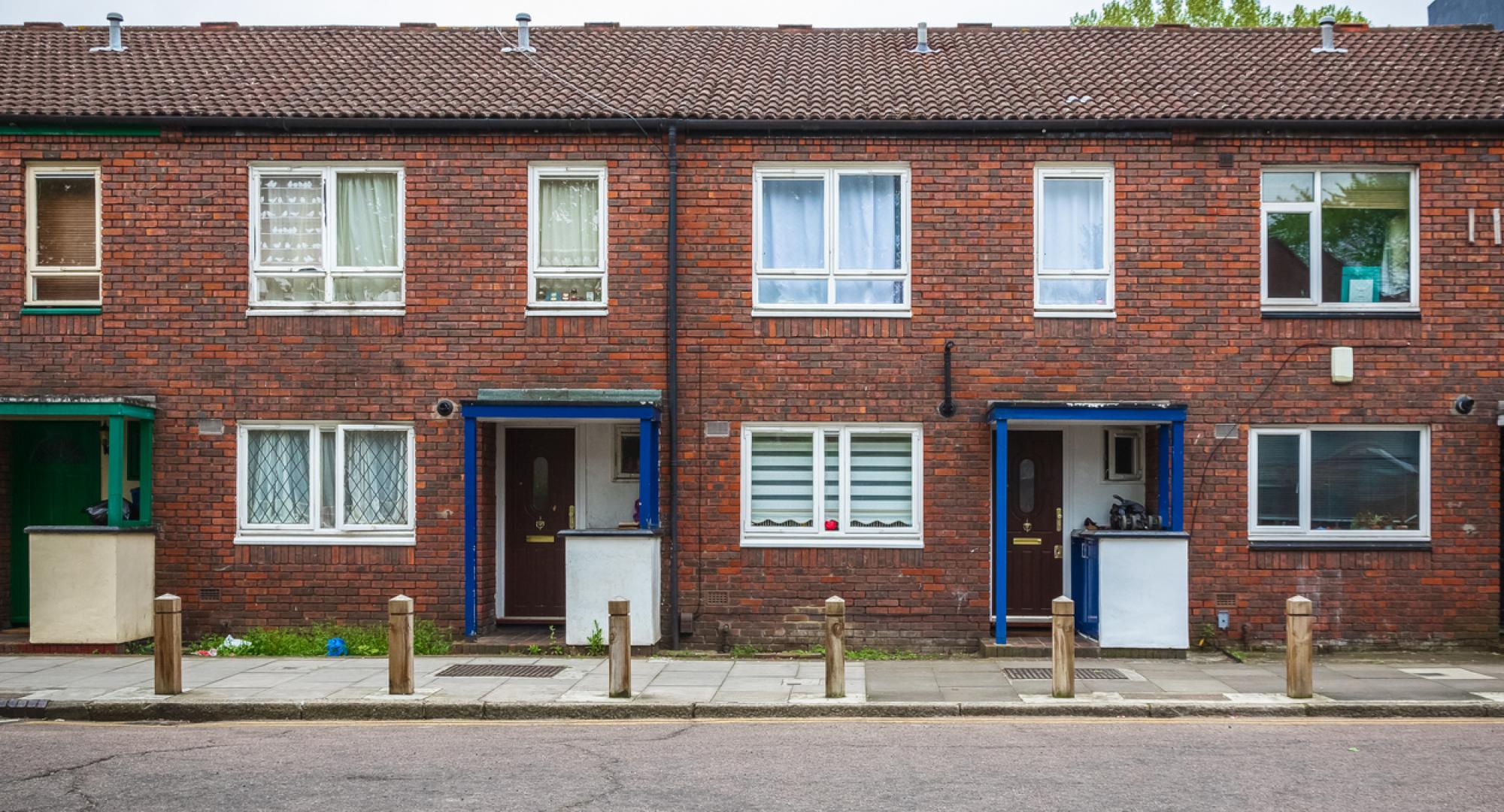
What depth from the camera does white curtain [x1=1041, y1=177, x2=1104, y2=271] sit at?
14695 mm

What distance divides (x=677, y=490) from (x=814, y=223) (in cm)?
328

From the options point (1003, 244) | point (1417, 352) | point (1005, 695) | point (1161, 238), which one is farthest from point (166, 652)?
point (1417, 352)

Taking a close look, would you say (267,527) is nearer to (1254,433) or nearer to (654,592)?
(654,592)

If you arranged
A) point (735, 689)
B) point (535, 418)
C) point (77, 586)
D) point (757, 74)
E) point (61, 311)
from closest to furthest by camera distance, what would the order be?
point (735, 689)
point (77, 586)
point (535, 418)
point (61, 311)
point (757, 74)

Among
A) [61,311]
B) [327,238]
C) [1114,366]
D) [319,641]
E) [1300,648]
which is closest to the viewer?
[1300,648]

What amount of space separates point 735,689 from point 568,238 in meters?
5.58

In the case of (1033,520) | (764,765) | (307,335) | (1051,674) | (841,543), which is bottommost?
(1051,674)

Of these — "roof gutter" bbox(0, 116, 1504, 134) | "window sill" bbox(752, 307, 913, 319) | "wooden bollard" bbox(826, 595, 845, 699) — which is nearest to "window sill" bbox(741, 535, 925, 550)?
"window sill" bbox(752, 307, 913, 319)

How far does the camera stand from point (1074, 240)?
48.3 feet

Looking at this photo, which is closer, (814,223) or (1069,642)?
(1069,642)

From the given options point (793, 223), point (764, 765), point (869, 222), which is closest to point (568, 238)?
point (793, 223)

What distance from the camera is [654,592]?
1412cm

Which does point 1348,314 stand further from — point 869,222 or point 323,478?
point 323,478

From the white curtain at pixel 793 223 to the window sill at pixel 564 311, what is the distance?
1.89 metres
